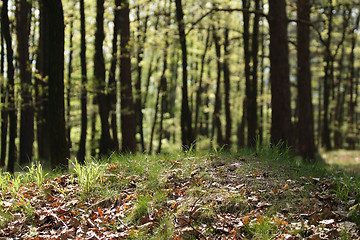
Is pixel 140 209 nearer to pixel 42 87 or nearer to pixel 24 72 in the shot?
pixel 42 87

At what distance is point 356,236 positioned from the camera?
3549 mm

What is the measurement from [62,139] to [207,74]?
85.2 ft

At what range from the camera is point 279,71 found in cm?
947

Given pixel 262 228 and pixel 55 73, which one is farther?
pixel 55 73

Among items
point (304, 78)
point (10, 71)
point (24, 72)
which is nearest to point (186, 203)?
point (10, 71)

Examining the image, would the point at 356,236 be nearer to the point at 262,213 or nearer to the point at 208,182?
the point at 262,213

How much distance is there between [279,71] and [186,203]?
6.17 meters

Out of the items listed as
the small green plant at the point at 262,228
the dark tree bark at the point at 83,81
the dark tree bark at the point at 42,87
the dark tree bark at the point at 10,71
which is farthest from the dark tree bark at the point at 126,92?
the small green plant at the point at 262,228

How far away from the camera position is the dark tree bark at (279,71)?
9.45 metres

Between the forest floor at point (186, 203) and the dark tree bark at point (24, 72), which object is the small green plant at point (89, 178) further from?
the dark tree bark at point (24, 72)

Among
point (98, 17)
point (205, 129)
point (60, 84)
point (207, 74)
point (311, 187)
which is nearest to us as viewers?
point (311, 187)

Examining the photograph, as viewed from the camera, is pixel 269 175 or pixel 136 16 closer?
pixel 269 175

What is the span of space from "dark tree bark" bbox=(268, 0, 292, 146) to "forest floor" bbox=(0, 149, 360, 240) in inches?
148

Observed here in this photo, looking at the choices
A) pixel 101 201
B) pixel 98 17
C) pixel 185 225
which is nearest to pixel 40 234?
pixel 101 201
